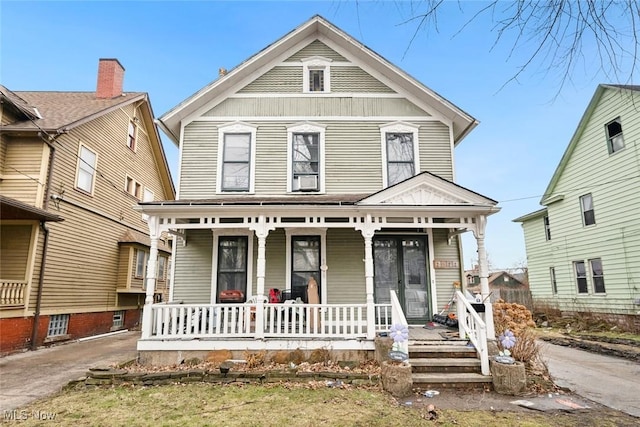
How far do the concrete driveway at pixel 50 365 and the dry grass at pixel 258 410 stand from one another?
0.65 meters

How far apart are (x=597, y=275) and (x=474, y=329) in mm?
11098

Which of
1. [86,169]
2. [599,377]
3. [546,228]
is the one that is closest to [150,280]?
[86,169]

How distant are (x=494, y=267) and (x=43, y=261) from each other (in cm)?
5710

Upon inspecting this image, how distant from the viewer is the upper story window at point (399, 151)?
32.1 feet

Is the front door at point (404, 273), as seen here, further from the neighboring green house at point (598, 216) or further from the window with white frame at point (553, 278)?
the window with white frame at point (553, 278)

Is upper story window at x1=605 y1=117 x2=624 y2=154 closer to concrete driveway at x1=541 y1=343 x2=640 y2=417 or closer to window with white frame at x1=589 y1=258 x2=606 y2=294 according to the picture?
window with white frame at x1=589 y1=258 x2=606 y2=294

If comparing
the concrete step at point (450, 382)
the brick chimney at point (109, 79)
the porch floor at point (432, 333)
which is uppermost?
the brick chimney at point (109, 79)

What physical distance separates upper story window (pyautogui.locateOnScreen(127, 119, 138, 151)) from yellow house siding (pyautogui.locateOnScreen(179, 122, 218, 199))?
7.13 m

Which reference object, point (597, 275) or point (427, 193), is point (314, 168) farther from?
point (597, 275)

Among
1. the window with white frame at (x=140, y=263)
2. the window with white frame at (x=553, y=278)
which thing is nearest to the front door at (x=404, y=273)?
the window with white frame at (x=140, y=263)

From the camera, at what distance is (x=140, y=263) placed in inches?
602

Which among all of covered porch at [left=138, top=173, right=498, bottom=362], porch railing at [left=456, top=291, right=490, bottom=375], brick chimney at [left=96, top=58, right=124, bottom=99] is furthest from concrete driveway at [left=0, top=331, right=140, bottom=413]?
brick chimney at [left=96, top=58, right=124, bottom=99]

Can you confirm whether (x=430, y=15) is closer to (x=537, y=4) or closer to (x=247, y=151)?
(x=537, y=4)

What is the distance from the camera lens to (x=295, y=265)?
920 centimetres
